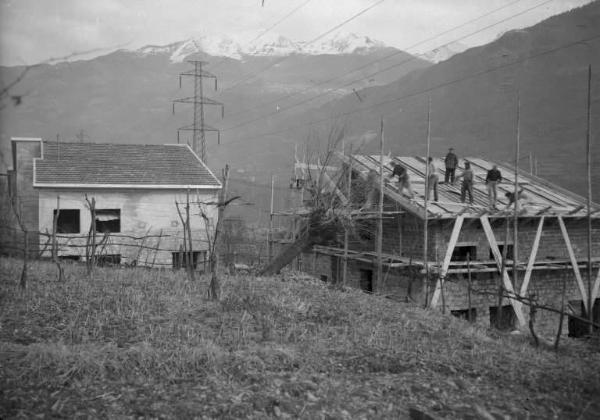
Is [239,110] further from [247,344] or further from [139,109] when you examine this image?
[247,344]

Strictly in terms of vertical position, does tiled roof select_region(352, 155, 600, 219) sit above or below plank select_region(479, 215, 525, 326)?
above

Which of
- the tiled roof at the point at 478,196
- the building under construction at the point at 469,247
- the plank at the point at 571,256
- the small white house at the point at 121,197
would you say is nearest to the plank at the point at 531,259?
the building under construction at the point at 469,247

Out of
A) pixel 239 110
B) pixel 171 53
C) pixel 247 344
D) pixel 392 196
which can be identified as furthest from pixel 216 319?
pixel 171 53

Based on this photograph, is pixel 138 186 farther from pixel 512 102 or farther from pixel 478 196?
pixel 512 102

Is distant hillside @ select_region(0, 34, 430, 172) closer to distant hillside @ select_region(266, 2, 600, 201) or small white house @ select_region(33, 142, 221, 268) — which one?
distant hillside @ select_region(266, 2, 600, 201)

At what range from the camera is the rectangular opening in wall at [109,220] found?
24.1m

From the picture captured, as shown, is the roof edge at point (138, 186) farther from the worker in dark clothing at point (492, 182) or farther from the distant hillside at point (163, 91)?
the distant hillside at point (163, 91)

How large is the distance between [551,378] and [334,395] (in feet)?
10.8

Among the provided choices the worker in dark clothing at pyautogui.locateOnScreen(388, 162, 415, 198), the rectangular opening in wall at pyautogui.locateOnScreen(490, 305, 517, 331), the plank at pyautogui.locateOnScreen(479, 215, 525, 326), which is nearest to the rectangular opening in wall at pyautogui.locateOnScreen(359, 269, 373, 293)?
the worker in dark clothing at pyautogui.locateOnScreen(388, 162, 415, 198)

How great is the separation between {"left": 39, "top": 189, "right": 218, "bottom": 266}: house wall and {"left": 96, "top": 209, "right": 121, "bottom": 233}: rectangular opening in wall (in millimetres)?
295

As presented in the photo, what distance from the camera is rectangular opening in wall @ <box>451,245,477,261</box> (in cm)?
1837

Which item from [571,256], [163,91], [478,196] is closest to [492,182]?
[478,196]

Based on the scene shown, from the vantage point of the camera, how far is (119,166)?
25.2m

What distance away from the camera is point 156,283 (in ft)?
42.8
